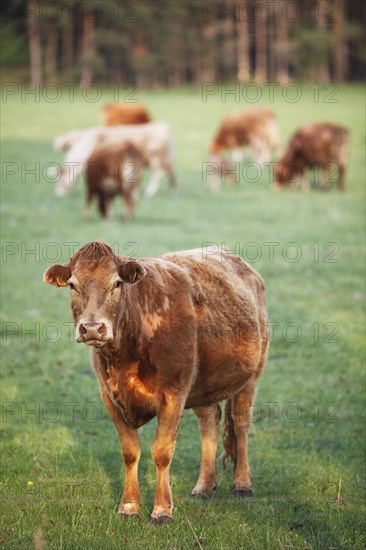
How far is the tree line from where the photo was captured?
6806 cm

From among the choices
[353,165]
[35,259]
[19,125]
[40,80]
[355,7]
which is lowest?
[35,259]

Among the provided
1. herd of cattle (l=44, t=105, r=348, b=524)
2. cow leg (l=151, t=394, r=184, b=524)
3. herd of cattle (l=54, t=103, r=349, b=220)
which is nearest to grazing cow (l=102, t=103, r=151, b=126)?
herd of cattle (l=54, t=103, r=349, b=220)

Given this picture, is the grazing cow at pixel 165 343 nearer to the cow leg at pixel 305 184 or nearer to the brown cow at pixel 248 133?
the cow leg at pixel 305 184

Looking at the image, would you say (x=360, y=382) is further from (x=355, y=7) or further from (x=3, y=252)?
(x=355, y=7)

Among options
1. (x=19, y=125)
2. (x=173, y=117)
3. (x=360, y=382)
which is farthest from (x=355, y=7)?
(x=360, y=382)

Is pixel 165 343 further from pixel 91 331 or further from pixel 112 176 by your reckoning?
pixel 112 176

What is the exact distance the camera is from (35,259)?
57.0 ft

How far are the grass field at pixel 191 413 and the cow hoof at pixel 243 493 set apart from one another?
0.16 feet

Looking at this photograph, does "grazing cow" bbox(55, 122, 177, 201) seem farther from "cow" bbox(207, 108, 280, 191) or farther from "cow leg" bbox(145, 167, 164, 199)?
"cow" bbox(207, 108, 280, 191)

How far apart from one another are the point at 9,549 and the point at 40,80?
65.8m

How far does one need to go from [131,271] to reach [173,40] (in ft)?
227

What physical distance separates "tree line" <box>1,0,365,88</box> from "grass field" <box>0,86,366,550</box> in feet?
152

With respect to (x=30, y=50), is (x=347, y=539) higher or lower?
lower

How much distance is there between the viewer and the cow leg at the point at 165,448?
19.6 feet
